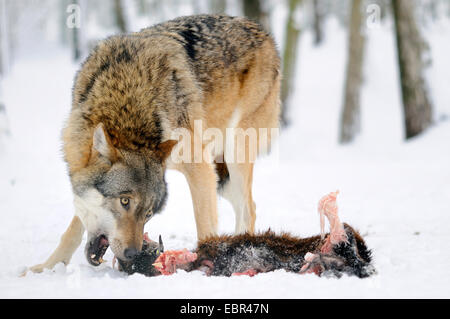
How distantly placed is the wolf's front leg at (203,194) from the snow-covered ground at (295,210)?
0.88ft

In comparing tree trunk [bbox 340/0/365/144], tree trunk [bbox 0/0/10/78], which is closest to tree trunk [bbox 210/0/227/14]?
tree trunk [bbox 340/0/365/144]

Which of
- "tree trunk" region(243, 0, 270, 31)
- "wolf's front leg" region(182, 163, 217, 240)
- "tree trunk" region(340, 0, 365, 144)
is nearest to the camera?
"wolf's front leg" region(182, 163, 217, 240)

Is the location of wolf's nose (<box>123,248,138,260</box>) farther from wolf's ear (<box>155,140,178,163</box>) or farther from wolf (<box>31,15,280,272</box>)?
wolf's ear (<box>155,140,178,163</box>)

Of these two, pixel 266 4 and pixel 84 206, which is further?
pixel 266 4

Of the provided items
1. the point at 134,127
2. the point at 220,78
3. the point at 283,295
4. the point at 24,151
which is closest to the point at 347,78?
the point at 24,151

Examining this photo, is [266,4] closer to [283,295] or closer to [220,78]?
[220,78]

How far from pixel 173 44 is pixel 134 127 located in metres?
1.21

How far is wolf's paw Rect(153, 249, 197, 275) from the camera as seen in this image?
330cm

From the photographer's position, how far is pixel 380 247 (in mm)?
4105

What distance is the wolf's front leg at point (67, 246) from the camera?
3.93m

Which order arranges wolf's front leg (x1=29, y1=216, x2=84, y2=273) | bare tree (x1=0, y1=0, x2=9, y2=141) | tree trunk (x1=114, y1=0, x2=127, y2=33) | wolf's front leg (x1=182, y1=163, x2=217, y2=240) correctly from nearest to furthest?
wolf's front leg (x1=29, y1=216, x2=84, y2=273), wolf's front leg (x1=182, y1=163, x2=217, y2=240), bare tree (x1=0, y1=0, x2=9, y2=141), tree trunk (x1=114, y1=0, x2=127, y2=33)

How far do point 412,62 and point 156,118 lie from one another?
295 inches

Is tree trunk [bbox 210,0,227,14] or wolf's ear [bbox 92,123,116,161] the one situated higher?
tree trunk [bbox 210,0,227,14]

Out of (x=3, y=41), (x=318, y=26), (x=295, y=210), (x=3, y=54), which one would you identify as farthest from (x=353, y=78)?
(x=3, y=54)
